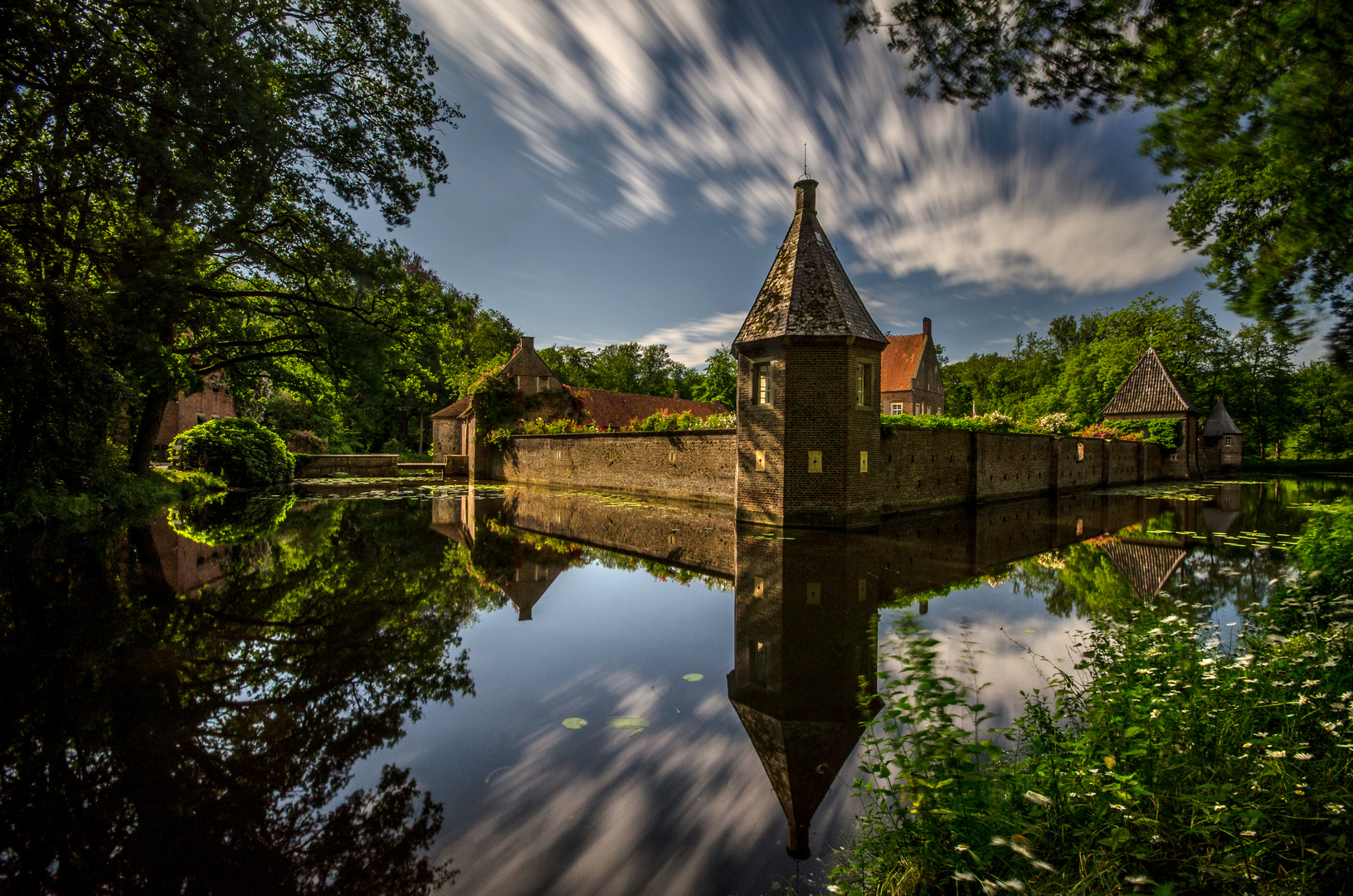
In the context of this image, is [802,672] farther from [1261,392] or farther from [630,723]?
[1261,392]

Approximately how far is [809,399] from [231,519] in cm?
1396

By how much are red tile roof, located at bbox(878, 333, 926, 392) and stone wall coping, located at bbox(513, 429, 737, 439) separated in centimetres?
2912

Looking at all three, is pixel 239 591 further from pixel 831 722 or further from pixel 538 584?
pixel 831 722

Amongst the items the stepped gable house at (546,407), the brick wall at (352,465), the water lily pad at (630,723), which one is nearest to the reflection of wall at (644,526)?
the water lily pad at (630,723)

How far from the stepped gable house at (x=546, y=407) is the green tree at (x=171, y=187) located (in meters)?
12.6

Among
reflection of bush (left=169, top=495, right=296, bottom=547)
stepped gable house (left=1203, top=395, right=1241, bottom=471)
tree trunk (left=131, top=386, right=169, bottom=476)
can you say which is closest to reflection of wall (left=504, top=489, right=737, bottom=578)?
reflection of bush (left=169, top=495, right=296, bottom=547)

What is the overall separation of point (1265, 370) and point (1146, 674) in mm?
60219

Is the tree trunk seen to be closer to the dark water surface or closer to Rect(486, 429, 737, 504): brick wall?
the dark water surface

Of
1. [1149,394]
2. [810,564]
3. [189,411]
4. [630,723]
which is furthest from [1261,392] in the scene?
[189,411]

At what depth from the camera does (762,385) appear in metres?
13.5

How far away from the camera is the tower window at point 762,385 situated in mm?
13289

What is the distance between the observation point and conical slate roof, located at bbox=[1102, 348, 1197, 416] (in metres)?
34.1

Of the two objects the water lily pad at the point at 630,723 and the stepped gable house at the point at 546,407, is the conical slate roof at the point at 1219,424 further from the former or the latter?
the water lily pad at the point at 630,723

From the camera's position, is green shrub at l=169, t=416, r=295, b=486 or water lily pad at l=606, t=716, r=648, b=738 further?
green shrub at l=169, t=416, r=295, b=486
